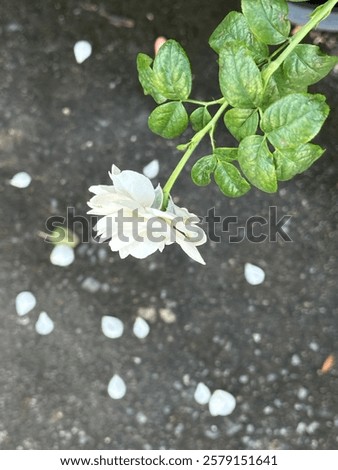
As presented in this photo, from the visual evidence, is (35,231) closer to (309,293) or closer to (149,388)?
(149,388)

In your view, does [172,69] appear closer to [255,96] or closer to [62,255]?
[255,96]

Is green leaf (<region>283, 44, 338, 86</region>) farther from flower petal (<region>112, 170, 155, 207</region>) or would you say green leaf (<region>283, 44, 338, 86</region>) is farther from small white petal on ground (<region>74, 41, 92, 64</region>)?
small white petal on ground (<region>74, 41, 92, 64</region>)

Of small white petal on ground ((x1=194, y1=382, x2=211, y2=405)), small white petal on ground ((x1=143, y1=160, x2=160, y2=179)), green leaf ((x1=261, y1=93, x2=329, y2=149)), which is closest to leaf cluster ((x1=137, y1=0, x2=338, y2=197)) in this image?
green leaf ((x1=261, y1=93, x2=329, y2=149))

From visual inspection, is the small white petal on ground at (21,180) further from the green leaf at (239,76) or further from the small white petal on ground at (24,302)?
the green leaf at (239,76)

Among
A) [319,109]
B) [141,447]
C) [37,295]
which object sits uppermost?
[319,109]

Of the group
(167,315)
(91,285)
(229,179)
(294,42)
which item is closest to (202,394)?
(167,315)

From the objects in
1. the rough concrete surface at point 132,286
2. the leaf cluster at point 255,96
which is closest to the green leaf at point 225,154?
the leaf cluster at point 255,96
